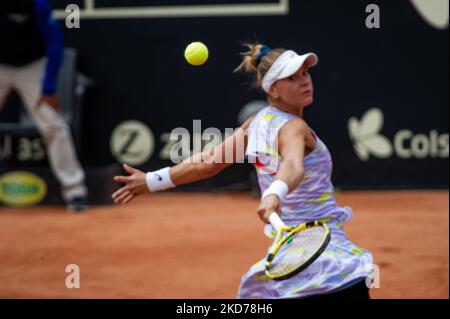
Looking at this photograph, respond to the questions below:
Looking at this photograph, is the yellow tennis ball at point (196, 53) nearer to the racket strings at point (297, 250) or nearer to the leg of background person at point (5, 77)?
the racket strings at point (297, 250)

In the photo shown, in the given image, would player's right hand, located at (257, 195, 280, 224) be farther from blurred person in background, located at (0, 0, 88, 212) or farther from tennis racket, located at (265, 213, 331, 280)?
blurred person in background, located at (0, 0, 88, 212)

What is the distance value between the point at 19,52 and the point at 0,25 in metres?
0.37

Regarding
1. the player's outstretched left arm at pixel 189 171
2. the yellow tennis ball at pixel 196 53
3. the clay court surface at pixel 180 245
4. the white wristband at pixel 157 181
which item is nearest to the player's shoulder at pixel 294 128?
the player's outstretched left arm at pixel 189 171

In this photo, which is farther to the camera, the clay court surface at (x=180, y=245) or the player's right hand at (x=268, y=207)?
the clay court surface at (x=180, y=245)

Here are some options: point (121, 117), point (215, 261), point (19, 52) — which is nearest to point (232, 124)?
point (121, 117)

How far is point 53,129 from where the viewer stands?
275 inches

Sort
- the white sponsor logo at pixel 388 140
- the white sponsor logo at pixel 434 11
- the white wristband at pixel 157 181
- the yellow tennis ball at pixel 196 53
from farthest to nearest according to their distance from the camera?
the white sponsor logo at pixel 388 140 < the white sponsor logo at pixel 434 11 < the white wristband at pixel 157 181 < the yellow tennis ball at pixel 196 53

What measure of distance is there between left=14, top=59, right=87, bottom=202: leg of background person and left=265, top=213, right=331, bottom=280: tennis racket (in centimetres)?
472

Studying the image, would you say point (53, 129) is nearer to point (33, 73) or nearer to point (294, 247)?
point (33, 73)

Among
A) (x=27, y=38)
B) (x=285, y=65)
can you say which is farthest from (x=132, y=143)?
(x=285, y=65)

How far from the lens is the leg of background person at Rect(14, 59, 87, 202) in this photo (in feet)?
22.7

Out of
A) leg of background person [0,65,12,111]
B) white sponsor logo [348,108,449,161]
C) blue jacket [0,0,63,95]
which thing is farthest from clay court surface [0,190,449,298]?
blue jacket [0,0,63,95]

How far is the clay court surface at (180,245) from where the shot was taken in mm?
4531
